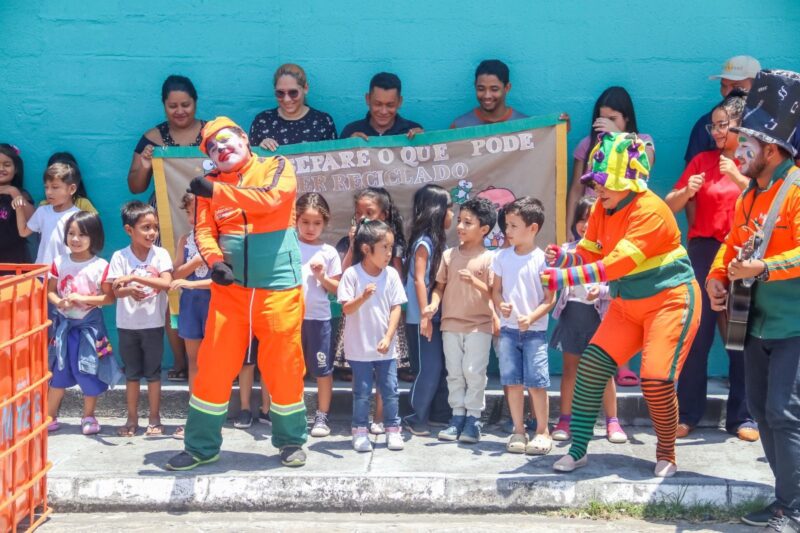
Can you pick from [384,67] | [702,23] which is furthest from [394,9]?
[702,23]

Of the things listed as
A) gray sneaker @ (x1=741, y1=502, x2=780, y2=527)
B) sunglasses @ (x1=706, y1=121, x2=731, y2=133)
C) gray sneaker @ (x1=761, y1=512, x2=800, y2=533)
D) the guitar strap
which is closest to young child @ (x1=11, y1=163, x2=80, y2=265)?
sunglasses @ (x1=706, y1=121, x2=731, y2=133)

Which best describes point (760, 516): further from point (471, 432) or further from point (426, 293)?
point (426, 293)

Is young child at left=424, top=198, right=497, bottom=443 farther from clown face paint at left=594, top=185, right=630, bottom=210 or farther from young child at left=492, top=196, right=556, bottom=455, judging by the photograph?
clown face paint at left=594, top=185, right=630, bottom=210

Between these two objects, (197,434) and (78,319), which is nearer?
(197,434)

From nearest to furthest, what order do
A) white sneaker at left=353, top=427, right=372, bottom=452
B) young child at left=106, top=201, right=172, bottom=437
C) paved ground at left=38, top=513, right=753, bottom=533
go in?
paved ground at left=38, top=513, right=753, bottom=533 → white sneaker at left=353, top=427, right=372, bottom=452 → young child at left=106, top=201, right=172, bottom=437

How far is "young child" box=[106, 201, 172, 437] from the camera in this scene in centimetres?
673

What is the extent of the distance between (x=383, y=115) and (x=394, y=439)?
2.29 m

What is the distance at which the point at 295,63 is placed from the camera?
7.84 m

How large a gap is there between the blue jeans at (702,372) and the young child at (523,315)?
98cm

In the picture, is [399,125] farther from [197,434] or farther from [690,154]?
[197,434]

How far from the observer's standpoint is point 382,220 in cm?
689

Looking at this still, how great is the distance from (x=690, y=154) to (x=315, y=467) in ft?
10.6

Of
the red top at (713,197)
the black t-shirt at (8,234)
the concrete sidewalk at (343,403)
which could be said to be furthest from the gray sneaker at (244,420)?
the red top at (713,197)

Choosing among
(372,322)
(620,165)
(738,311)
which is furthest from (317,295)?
(738,311)
